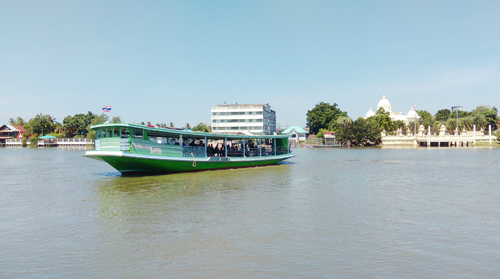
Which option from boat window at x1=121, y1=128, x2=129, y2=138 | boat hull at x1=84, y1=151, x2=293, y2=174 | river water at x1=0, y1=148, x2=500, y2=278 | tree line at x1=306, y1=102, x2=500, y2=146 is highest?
tree line at x1=306, y1=102, x2=500, y2=146

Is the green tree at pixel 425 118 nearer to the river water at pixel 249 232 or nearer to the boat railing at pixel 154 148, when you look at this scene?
the river water at pixel 249 232

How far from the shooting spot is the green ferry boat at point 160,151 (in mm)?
19531

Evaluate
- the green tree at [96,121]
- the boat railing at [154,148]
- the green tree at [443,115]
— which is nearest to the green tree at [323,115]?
the green tree at [443,115]

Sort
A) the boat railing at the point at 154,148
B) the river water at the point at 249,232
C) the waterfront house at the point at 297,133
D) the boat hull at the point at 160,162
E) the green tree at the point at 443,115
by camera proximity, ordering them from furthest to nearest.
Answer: the green tree at the point at 443,115, the waterfront house at the point at 297,133, the boat railing at the point at 154,148, the boat hull at the point at 160,162, the river water at the point at 249,232

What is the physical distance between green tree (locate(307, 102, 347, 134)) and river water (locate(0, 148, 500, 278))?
79.9 m

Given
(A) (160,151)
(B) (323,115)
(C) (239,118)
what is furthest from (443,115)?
(A) (160,151)

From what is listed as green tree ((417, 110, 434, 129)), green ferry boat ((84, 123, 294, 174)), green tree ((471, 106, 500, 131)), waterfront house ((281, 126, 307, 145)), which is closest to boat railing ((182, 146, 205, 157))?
green ferry boat ((84, 123, 294, 174))

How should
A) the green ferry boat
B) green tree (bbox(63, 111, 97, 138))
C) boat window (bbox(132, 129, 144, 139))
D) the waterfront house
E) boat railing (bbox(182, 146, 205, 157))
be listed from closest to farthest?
the green ferry boat
boat window (bbox(132, 129, 144, 139))
boat railing (bbox(182, 146, 205, 157))
green tree (bbox(63, 111, 97, 138))
the waterfront house

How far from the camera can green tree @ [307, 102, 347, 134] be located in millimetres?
96438

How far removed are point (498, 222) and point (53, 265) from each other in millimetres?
11926

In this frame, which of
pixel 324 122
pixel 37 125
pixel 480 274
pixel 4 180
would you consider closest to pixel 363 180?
pixel 480 274

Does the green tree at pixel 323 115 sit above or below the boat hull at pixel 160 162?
above

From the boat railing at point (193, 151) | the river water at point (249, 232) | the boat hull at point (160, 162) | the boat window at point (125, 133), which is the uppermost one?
the boat window at point (125, 133)

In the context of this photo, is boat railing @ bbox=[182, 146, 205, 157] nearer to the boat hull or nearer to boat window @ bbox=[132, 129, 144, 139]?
the boat hull
